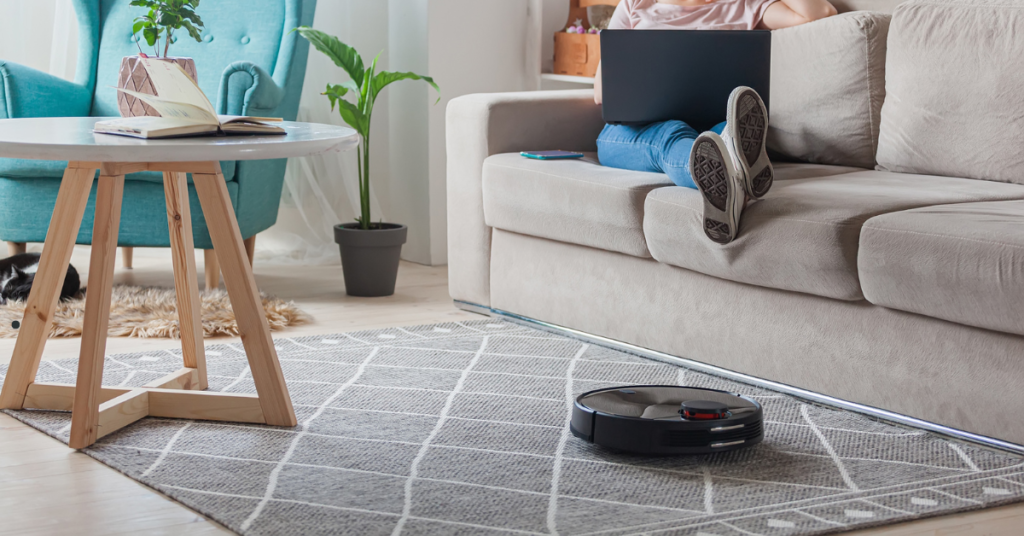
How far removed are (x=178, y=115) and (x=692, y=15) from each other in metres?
1.61

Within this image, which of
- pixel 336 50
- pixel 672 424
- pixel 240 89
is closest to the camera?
pixel 672 424

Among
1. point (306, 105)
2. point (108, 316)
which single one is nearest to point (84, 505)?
point (108, 316)

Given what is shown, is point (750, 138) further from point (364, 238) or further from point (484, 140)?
point (364, 238)

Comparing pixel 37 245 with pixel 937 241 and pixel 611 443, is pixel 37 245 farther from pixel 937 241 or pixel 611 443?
pixel 937 241

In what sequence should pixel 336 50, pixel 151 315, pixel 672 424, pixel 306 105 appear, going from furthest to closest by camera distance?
pixel 306 105
pixel 336 50
pixel 151 315
pixel 672 424

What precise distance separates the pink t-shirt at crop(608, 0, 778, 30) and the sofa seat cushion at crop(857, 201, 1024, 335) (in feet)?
3.56

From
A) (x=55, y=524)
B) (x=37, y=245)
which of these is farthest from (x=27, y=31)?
(x=55, y=524)

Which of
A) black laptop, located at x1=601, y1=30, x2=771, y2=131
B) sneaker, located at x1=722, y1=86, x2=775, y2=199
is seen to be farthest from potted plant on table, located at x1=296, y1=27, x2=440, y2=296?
sneaker, located at x1=722, y1=86, x2=775, y2=199

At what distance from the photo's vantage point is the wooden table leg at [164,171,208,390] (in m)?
2.02

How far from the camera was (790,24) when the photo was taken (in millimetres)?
2781

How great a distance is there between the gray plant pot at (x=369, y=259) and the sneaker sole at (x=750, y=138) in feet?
4.42

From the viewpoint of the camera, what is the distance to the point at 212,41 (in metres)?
3.30

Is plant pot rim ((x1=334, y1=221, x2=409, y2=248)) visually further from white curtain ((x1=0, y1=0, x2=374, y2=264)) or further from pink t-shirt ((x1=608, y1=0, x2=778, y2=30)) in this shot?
pink t-shirt ((x1=608, y1=0, x2=778, y2=30))

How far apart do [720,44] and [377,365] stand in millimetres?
1068
